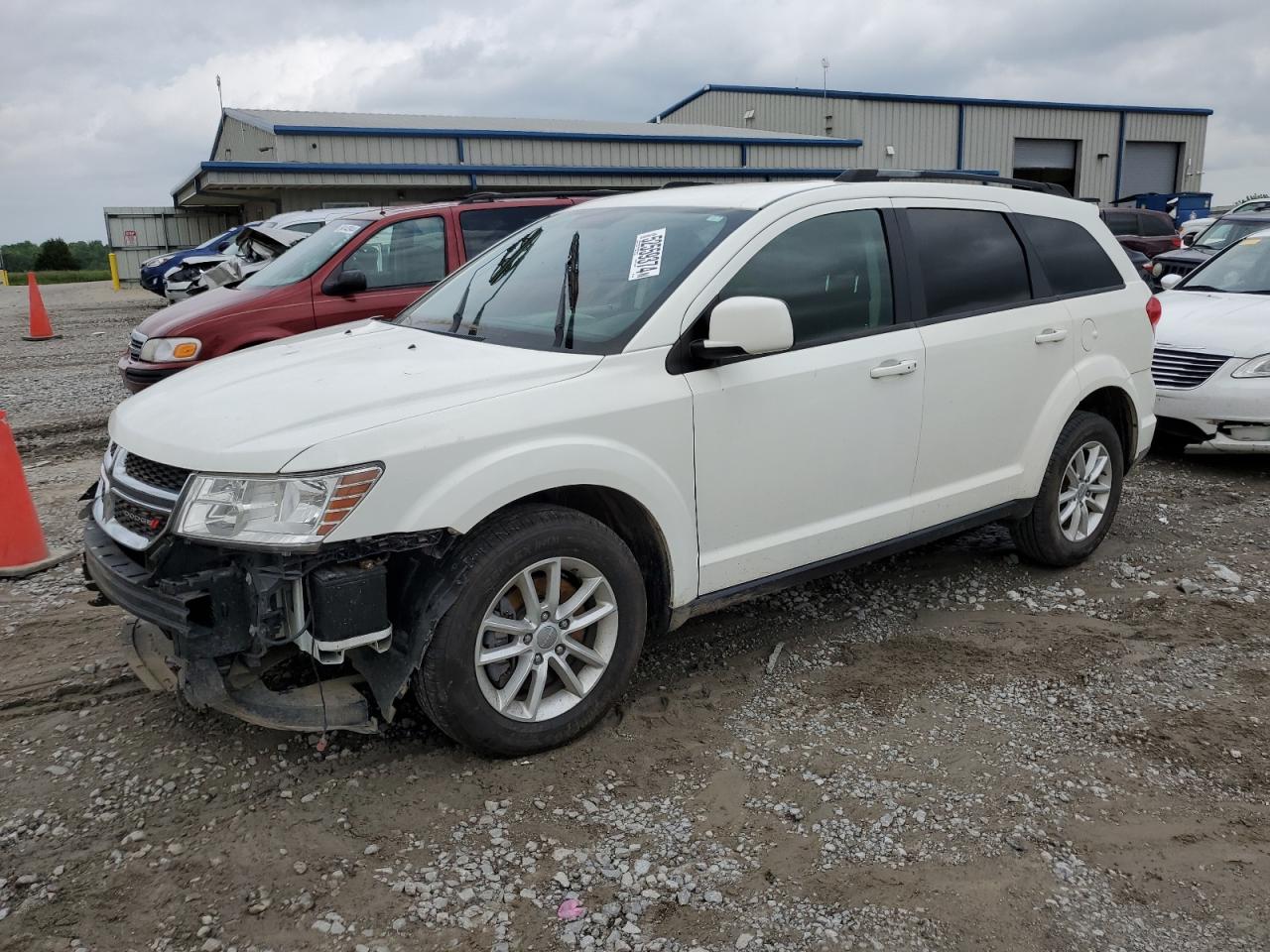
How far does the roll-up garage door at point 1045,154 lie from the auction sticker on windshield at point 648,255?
34.6 metres

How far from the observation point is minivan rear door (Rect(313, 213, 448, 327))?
8000 mm

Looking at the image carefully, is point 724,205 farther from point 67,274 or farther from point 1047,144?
point 67,274

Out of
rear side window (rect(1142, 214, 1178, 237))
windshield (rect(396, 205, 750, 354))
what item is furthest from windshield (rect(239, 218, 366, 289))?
rear side window (rect(1142, 214, 1178, 237))

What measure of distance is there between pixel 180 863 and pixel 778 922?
5.66ft

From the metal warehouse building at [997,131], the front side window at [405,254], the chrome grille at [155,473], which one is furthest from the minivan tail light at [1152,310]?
the metal warehouse building at [997,131]

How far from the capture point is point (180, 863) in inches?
119

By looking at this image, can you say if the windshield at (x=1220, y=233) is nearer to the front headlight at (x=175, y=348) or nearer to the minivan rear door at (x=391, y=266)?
the minivan rear door at (x=391, y=266)

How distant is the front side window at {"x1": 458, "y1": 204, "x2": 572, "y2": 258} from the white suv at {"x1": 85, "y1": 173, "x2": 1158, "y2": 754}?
3.59 metres

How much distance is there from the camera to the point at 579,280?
4.10 metres

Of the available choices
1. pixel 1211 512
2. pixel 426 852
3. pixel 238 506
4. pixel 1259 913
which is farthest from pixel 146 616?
pixel 1211 512

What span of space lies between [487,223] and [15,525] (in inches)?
168

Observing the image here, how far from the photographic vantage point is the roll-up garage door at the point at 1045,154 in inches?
1379

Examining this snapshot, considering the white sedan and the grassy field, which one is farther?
the grassy field

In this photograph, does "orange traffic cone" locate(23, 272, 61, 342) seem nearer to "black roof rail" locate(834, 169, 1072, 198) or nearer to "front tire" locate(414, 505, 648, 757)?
"black roof rail" locate(834, 169, 1072, 198)
